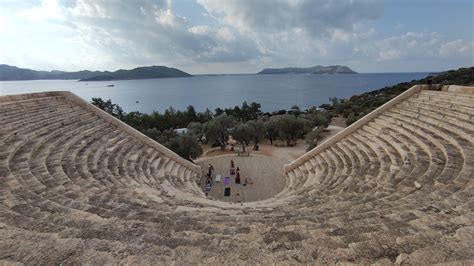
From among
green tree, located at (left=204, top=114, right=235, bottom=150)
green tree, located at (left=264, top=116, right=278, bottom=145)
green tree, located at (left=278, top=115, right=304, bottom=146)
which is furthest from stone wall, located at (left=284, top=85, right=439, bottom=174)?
green tree, located at (left=264, top=116, right=278, bottom=145)

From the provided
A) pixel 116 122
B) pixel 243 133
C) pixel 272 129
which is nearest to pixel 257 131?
pixel 243 133

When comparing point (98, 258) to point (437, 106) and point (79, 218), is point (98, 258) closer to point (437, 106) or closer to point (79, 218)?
point (79, 218)

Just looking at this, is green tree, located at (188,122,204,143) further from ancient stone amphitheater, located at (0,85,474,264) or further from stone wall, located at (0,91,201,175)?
ancient stone amphitheater, located at (0,85,474,264)

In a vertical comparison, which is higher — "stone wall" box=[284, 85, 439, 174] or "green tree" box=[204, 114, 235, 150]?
"stone wall" box=[284, 85, 439, 174]

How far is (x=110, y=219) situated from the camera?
4363mm

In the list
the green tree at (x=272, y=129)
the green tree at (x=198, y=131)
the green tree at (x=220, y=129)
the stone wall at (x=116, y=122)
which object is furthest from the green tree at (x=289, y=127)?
the stone wall at (x=116, y=122)

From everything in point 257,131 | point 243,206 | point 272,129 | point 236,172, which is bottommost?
point 236,172

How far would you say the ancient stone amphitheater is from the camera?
3.16 metres

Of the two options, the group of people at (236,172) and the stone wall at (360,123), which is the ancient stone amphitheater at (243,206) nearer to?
the stone wall at (360,123)

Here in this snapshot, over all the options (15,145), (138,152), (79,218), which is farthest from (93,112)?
(79,218)

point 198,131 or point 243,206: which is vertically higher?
point 243,206

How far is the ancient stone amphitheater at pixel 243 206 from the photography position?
3.16m

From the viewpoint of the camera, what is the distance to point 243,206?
7418mm

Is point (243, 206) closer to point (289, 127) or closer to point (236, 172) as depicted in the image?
point (236, 172)
